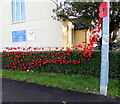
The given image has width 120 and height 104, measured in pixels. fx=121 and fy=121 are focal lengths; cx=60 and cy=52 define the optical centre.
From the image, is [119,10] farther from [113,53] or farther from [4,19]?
[4,19]

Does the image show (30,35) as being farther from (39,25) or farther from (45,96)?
(45,96)

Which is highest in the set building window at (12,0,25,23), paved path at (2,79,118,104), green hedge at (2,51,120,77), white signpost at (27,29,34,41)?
building window at (12,0,25,23)

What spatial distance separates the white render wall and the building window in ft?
1.07

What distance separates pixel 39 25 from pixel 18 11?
2.48 m

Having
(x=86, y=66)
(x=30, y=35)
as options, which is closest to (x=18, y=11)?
(x=30, y=35)

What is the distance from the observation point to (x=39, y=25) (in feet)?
28.4

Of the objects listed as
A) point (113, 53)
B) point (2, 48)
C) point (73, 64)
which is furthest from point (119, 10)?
point (2, 48)

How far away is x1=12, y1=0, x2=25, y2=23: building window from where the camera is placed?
9.47 metres

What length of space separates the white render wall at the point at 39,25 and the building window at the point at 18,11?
33 centimetres

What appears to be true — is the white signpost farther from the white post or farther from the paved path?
the white post

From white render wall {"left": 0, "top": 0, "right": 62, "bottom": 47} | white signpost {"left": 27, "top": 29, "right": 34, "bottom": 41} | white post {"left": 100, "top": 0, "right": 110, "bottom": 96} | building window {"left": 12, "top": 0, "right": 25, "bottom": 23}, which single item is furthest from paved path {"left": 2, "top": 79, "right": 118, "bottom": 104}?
building window {"left": 12, "top": 0, "right": 25, "bottom": 23}

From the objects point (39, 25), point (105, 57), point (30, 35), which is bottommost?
point (105, 57)

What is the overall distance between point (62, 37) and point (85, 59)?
3180 millimetres

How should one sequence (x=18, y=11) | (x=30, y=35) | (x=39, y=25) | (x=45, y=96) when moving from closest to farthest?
(x=45, y=96)
(x=39, y=25)
(x=30, y=35)
(x=18, y=11)
